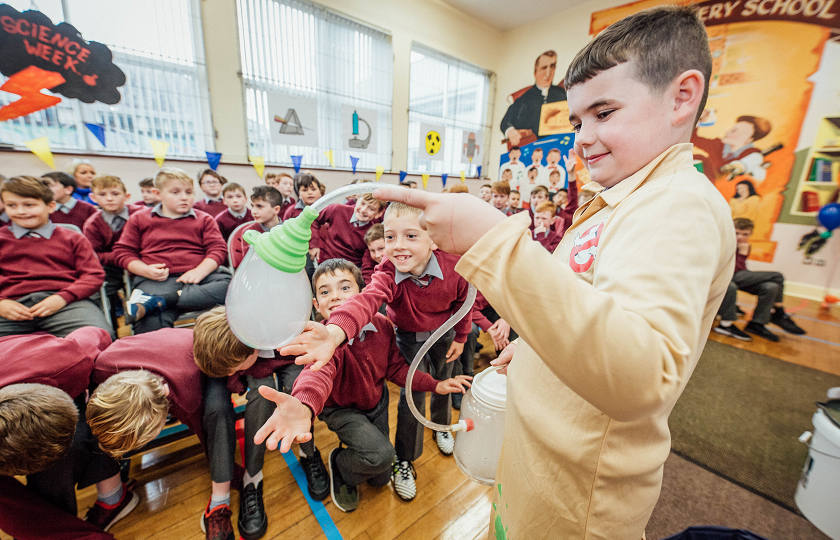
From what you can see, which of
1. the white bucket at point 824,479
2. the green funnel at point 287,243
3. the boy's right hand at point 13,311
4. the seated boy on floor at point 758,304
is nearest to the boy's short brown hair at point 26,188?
the boy's right hand at point 13,311

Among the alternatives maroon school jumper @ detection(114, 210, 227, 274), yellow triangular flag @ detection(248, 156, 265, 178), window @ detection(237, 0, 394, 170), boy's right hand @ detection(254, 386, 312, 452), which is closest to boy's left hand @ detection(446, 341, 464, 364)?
boy's right hand @ detection(254, 386, 312, 452)

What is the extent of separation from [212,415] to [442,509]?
3.35 feet

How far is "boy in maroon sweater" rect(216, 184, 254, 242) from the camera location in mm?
3193

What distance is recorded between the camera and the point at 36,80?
3.12 meters

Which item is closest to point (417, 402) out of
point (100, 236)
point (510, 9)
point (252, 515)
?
point (252, 515)

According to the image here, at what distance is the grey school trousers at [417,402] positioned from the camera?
1.56 metres

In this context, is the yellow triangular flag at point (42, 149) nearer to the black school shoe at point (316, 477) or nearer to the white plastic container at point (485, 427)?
the black school shoe at point (316, 477)

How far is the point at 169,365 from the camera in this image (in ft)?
4.26

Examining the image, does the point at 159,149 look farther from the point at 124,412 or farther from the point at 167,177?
the point at 124,412

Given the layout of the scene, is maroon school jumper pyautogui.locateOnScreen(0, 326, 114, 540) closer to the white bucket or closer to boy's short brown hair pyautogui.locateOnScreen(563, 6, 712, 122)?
boy's short brown hair pyautogui.locateOnScreen(563, 6, 712, 122)

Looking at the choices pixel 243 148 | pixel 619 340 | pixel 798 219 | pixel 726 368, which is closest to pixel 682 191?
pixel 619 340

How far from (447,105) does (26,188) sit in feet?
20.3

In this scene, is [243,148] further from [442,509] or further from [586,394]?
[586,394]

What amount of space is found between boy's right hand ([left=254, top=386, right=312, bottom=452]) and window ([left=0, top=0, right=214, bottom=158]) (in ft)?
14.7
